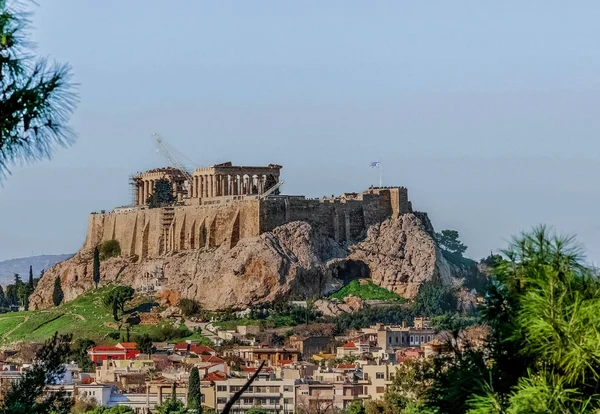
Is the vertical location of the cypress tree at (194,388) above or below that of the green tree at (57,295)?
below

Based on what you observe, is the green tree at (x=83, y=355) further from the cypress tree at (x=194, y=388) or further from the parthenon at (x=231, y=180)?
the cypress tree at (x=194, y=388)

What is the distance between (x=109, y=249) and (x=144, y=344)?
1615 cm

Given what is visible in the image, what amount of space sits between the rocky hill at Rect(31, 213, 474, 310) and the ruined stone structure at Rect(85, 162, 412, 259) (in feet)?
2.77

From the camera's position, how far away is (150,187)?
377 ft

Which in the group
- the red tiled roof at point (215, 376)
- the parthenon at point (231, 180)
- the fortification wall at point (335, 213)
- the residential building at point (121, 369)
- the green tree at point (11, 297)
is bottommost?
the red tiled roof at point (215, 376)

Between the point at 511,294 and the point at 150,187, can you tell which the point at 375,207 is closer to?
the point at 150,187

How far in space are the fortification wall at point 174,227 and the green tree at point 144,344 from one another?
25.2ft

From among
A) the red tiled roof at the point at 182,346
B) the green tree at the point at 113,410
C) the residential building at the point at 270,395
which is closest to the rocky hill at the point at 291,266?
the red tiled roof at the point at 182,346

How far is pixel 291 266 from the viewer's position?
3770 inches

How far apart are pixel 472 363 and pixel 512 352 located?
1.55ft

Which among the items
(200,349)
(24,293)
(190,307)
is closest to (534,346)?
(200,349)

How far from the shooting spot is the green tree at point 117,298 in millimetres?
98438

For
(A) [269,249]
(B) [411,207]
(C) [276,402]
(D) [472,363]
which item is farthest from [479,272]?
(D) [472,363]

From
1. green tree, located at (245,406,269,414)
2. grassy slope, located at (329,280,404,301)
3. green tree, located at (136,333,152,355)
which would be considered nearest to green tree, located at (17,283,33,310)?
green tree, located at (136,333,152,355)
